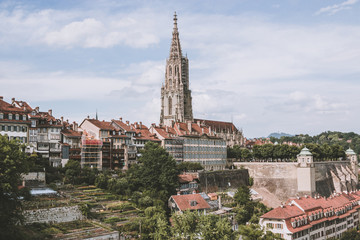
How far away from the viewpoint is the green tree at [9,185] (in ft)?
125

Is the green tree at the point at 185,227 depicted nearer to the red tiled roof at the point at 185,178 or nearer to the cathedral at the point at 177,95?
the red tiled roof at the point at 185,178

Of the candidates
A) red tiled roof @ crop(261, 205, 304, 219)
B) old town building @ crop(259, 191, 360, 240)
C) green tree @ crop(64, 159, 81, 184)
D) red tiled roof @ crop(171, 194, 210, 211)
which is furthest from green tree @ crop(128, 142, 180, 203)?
old town building @ crop(259, 191, 360, 240)

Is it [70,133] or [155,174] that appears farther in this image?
[70,133]

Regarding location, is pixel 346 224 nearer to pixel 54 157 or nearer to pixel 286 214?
pixel 286 214

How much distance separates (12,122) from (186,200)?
31.7 metres

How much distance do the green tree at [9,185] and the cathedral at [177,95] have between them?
88544 millimetres

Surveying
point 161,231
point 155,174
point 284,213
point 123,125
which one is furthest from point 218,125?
point 161,231

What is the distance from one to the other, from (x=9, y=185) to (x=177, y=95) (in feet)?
310

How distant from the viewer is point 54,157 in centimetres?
7231

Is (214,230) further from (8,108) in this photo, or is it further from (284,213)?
(8,108)

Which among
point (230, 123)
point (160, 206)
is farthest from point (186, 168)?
point (230, 123)

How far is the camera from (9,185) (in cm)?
3844

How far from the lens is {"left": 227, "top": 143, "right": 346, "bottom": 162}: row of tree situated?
4491 inches

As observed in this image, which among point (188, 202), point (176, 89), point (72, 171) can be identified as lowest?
point (188, 202)
